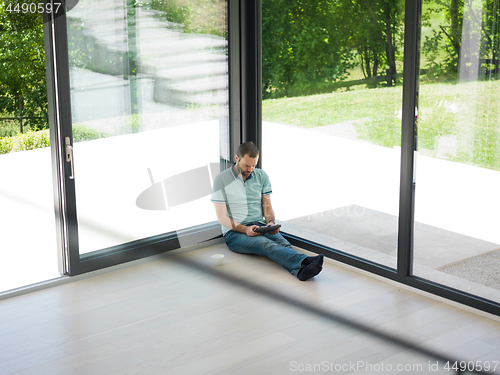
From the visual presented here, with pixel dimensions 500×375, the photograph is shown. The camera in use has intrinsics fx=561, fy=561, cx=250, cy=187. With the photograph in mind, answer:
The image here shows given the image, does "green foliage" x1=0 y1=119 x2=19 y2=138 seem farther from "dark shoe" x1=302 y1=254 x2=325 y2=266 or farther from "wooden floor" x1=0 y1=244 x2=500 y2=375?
"dark shoe" x1=302 y1=254 x2=325 y2=266

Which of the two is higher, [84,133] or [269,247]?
[84,133]

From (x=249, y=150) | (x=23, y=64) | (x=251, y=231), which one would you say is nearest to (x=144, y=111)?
(x=249, y=150)

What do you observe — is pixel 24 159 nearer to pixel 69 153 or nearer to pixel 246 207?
pixel 69 153

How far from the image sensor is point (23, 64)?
11.8 ft

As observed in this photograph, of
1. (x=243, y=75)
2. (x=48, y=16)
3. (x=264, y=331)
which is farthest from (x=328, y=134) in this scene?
(x=48, y=16)

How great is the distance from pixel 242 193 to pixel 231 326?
1.38 metres

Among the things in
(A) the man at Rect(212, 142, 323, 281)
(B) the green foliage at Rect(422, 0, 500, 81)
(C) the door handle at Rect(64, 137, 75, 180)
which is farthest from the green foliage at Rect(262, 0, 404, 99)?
(C) the door handle at Rect(64, 137, 75, 180)

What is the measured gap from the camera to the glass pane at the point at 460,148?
3.18 meters

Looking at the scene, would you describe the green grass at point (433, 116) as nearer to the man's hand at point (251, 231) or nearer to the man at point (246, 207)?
the man at point (246, 207)

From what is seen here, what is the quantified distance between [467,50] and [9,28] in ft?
9.04

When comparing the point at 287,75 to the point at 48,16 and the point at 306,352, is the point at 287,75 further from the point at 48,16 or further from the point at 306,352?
the point at 306,352

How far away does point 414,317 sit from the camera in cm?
339

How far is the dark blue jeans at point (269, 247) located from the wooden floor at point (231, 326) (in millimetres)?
110

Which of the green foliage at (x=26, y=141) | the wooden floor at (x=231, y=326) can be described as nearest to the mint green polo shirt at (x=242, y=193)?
the wooden floor at (x=231, y=326)
